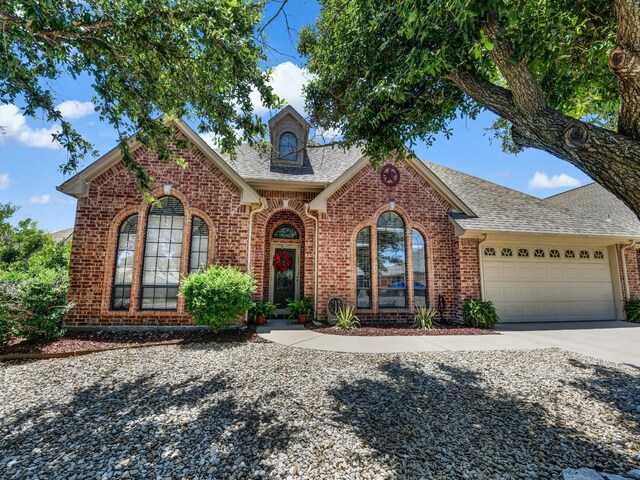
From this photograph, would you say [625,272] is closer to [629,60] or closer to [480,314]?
[480,314]

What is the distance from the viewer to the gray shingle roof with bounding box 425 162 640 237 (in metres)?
9.77

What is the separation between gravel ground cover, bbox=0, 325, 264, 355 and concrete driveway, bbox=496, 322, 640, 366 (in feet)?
22.7

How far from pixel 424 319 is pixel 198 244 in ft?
22.4

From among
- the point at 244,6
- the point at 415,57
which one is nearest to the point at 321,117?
the point at 244,6

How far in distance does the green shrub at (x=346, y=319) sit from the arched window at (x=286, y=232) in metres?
3.21

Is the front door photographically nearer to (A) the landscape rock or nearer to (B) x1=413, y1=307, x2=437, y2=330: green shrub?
(B) x1=413, y1=307, x2=437, y2=330: green shrub

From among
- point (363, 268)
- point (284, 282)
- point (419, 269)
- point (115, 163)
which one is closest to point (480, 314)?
point (419, 269)

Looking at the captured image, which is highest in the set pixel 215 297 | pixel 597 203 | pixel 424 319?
pixel 597 203

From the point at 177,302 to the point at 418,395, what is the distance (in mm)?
6577

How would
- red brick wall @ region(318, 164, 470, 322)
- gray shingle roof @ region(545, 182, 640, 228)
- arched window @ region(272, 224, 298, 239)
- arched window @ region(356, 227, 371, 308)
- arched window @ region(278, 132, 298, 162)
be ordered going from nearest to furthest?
red brick wall @ region(318, 164, 470, 322)
arched window @ region(356, 227, 371, 308)
arched window @ region(272, 224, 298, 239)
arched window @ region(278, 132, 298, 162)
gray shingle roof @ region(545, 182, 640, 228)

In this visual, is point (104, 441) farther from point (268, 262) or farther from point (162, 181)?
point (268, 262)

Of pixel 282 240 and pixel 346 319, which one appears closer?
pixel 346 319

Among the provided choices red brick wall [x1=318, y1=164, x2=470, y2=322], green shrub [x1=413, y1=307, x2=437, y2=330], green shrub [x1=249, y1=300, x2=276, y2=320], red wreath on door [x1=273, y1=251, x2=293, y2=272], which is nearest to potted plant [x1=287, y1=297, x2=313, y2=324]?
red brick wall [x1=318, y1=164, x2=470, y2=322]

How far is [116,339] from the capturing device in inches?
274
